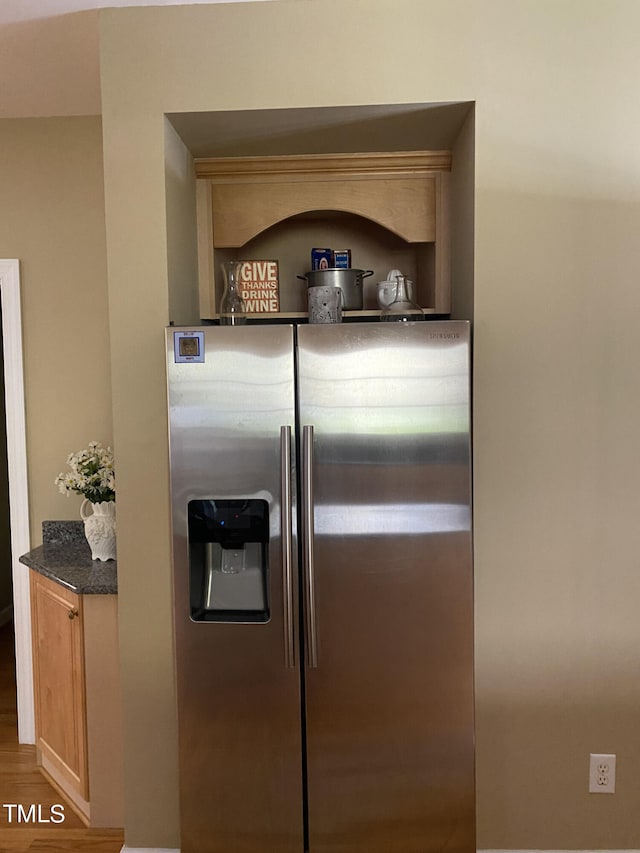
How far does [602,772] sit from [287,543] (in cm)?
122

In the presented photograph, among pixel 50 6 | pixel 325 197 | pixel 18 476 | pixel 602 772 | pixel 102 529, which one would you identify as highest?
pixel 50 6

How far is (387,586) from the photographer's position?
2123mm

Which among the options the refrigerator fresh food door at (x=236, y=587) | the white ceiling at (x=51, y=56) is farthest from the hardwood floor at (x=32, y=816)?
the white ceiling at (x=51, y=56)

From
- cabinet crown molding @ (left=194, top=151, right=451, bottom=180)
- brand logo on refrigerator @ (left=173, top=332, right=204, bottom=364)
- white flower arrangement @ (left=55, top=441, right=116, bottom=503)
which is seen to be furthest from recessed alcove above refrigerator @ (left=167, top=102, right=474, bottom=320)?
white flower arrangement @ (left=55, top=441, right=116, bottom=503)

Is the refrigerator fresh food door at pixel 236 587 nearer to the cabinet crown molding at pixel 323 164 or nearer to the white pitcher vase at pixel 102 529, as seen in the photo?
the white pitcher vase at pixel 102 529

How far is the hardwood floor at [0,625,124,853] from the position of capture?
8.06 ft

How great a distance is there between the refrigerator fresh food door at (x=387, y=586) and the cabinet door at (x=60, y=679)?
85 cm

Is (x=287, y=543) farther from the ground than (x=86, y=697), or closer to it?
farther from the ground

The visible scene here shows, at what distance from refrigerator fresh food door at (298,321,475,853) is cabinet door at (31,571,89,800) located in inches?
33.5

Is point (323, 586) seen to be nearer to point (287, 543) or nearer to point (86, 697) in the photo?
point (287, 543)

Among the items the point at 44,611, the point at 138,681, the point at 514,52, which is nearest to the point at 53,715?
the point at 44,611

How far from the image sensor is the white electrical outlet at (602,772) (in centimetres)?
224

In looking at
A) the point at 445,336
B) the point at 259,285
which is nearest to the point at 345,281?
the point at 259,285

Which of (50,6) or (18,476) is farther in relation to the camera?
(18,476)
